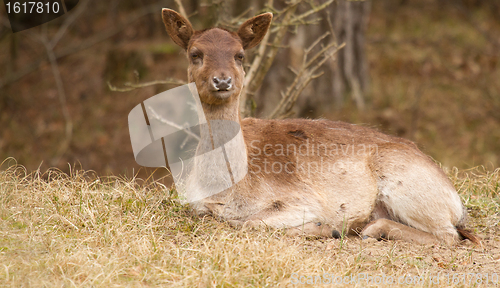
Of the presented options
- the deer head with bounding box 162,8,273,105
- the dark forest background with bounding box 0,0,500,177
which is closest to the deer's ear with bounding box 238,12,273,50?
the deer head with bounding box 162,8,273,105

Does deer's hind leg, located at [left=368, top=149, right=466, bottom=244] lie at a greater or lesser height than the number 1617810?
lesser

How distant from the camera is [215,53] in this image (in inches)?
189

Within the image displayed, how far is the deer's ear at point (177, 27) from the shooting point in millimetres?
4984

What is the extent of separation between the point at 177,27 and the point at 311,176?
2.05 m

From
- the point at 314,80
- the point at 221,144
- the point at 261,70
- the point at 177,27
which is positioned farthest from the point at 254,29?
the point at 314,80

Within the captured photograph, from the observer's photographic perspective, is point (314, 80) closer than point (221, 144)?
No

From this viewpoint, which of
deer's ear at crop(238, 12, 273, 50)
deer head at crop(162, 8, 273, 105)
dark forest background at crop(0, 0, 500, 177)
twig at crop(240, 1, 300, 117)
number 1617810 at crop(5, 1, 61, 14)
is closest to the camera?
deer head at crop(162, 8, 273, 105)

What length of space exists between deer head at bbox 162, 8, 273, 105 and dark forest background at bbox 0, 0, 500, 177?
11.0 feet

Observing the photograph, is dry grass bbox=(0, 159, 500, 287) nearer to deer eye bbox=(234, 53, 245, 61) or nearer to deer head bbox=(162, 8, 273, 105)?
deer head bbox=(162, 8, 273, 105)

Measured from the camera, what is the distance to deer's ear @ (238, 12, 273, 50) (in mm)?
5117

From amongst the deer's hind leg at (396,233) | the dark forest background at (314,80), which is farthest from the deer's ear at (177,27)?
the dark forest background at (314,80)

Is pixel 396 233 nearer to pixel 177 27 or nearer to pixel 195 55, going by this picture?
pixel 195 55

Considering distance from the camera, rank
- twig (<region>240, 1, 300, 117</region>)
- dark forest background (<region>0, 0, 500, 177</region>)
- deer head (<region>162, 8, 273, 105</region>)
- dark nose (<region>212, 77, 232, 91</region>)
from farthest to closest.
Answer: dark forest background (<region>0, 0, 500, 177</region>) < twig (<region>240, 1, 300, 117</region>) < deer head (<region>162, 8, 273, 105</region>) < dark nose (<region>212, 77, 232, 91</region>)

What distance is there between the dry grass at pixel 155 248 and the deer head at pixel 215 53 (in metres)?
1.23
